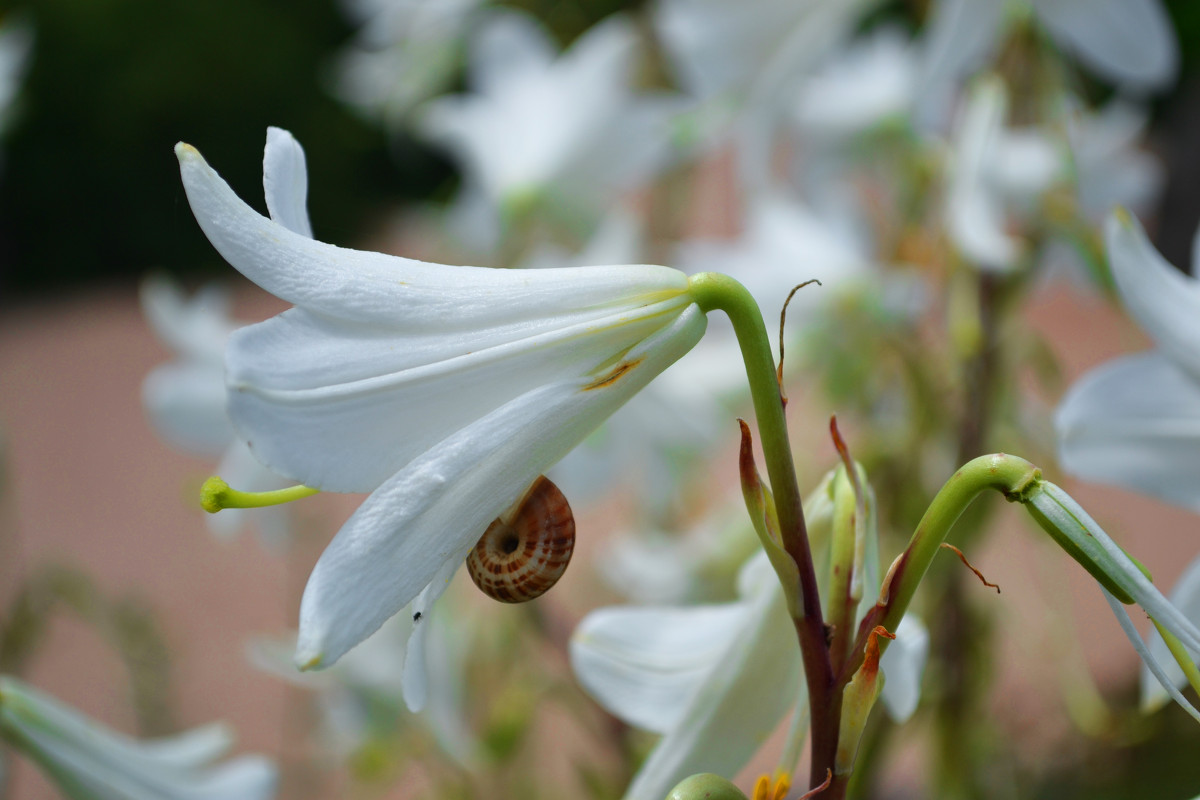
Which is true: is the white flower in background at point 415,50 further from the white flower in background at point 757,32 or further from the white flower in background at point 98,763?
the white flower in background at point 98,763

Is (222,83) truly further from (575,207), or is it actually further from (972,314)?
(972,314)

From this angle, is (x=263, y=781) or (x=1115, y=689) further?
(x=1115, y=689)

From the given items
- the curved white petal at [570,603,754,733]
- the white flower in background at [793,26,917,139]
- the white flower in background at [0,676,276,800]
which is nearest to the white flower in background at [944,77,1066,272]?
the white flower in background at [793,26,917,139]

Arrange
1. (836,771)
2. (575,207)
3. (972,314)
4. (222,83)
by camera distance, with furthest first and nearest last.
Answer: (222,83) → (575,207) → (972,314) → (836,771)

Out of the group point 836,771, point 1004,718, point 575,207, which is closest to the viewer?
point 836,771

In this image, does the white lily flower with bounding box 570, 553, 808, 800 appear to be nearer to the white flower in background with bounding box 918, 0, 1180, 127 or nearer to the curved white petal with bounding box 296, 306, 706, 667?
the curved white petal with bounding box 296, 306, 706, 667

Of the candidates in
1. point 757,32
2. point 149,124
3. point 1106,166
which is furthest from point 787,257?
point 149,124

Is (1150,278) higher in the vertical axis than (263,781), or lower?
higher

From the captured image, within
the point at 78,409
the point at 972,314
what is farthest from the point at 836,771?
the point at 78,409

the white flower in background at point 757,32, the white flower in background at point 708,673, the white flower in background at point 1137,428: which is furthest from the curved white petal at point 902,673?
the white flower in background at point 757,32
